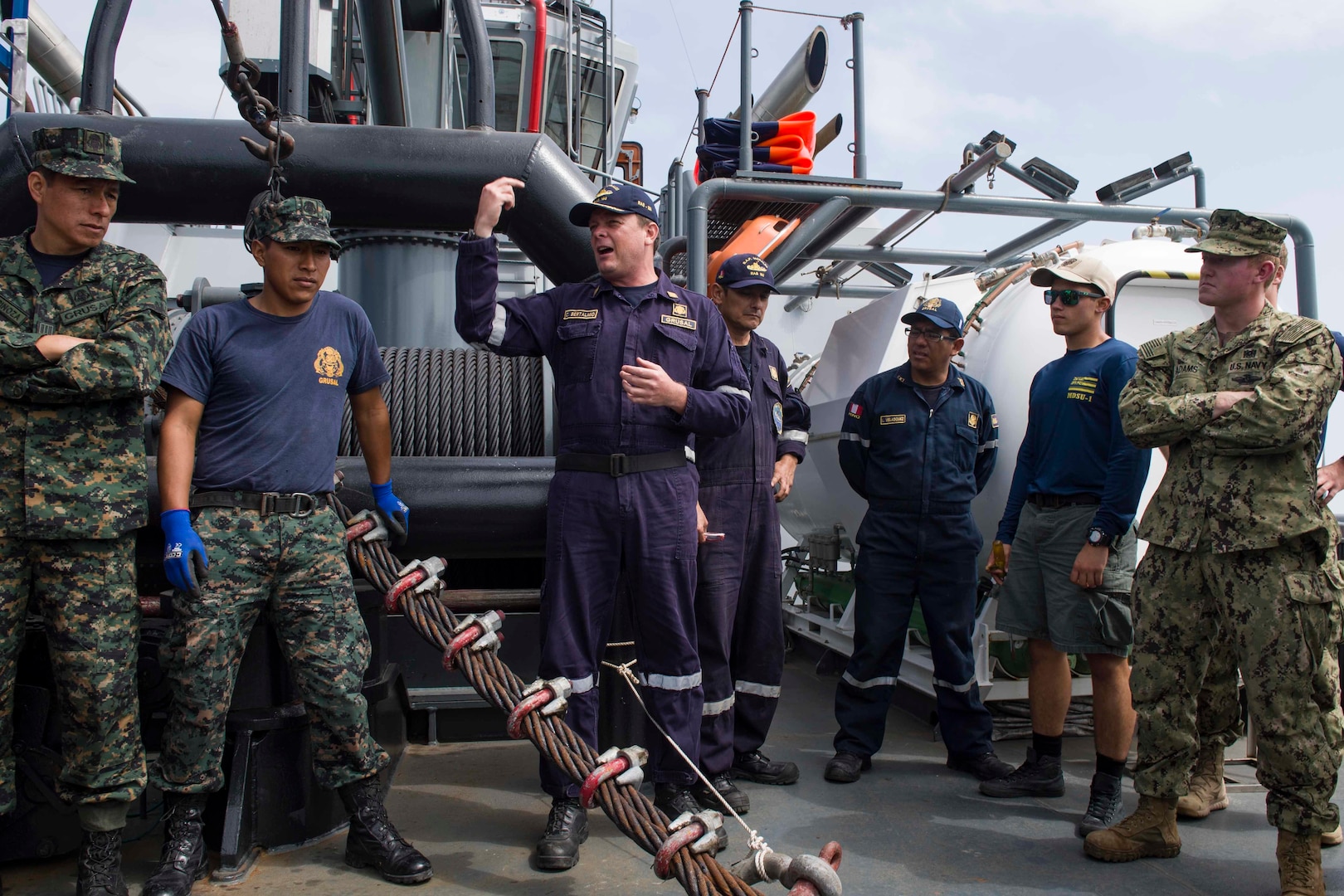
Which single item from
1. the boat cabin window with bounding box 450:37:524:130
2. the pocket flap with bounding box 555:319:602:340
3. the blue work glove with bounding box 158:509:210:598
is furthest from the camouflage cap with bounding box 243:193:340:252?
the boat cabin window with bounding box 450:37:524:130

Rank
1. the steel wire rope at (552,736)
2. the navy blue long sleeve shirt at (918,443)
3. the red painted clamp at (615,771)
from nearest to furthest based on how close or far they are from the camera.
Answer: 1. the steel wire rope at (552,736)
2. the red painted clamp at (615,771)
3. the navy blue long sleeve shirt at (918,443)

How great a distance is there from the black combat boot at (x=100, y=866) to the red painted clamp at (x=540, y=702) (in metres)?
1.07

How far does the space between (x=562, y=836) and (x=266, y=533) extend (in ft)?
3.90

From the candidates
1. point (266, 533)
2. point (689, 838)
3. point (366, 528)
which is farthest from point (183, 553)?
point (689, 838)

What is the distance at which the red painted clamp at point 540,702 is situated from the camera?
107 inches

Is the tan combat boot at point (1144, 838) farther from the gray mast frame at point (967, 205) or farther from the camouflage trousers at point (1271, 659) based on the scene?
the gray mast frame at point (967, 205)

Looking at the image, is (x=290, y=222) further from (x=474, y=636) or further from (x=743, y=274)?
(x=743, y=274)

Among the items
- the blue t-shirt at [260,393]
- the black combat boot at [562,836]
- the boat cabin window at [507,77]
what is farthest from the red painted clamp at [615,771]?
the boat cabin window at [507,77]

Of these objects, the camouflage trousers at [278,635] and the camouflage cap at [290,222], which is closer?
the camouflage trousers at [278,635]

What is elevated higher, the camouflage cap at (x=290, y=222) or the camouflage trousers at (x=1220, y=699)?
the camouflage cap at (x=290, y=222)

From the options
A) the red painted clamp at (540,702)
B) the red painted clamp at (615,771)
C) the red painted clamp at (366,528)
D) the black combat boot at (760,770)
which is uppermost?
the red painted clamp at (366,528)

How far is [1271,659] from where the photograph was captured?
2.74 metres

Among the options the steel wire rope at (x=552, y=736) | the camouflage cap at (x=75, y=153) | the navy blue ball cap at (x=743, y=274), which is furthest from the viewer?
the navy blue ball cap at (x=743, y=274)

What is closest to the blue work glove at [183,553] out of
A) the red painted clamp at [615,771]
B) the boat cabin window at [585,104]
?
the red painted clamp at [615,771]
